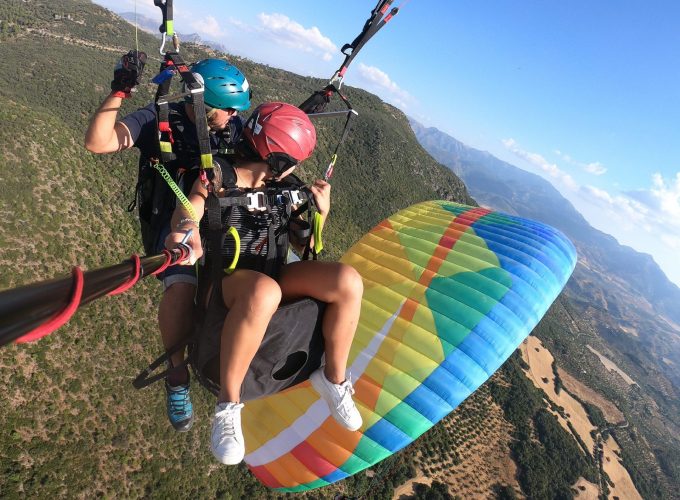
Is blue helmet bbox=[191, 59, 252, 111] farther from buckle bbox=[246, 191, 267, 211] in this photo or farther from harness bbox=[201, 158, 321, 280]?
buckle bbox=[246, 191, 267, 211]

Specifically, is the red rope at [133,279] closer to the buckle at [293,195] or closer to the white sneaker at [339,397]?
the buckle at [293,195]

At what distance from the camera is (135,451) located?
26234mm

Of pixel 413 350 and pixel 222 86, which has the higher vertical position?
pixel 222 86

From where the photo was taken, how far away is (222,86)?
4.85 metres

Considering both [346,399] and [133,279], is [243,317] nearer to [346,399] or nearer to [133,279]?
[133,279]

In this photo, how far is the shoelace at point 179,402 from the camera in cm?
575

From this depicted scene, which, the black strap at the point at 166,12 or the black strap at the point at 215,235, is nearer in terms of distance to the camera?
the black strap at the point at 166,12

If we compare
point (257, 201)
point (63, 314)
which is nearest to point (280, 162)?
point (257, 201)

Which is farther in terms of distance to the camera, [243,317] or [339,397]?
[339,397]

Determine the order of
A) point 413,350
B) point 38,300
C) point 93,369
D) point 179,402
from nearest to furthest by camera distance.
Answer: point 38,300 → point 179,402 → point 413,350 → point 93,369

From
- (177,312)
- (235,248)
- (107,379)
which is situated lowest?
(107,379)

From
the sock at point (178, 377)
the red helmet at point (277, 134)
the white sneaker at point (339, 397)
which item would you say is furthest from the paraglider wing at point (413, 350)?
the red helmet at point (277, 134)

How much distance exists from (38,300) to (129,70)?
3.07 meters

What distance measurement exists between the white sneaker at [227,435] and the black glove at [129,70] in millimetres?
3223
